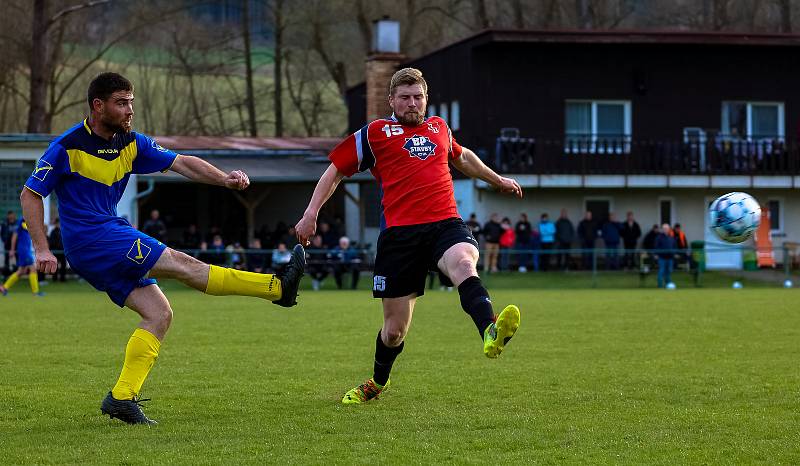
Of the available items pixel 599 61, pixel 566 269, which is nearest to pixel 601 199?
pixel 599 61

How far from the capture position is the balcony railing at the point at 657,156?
33031mm

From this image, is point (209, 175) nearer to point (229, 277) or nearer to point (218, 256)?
point (229, 277)

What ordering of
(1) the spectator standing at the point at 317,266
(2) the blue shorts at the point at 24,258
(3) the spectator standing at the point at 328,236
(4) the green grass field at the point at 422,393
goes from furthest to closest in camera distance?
(3) the spectator standing at the point at 328,236 → (1) the spectator standing at the point at 317,266 → (2) the blue shorts at the point at 24,258 → (4) the green grass field at the point at 422,393

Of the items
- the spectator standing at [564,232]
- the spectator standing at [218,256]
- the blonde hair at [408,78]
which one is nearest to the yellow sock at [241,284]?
the blonde hair at [408,78]

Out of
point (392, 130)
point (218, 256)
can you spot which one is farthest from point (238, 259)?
point (392, 130)

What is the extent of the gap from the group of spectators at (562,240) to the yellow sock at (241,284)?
1952 cm

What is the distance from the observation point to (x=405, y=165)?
7.74 meters

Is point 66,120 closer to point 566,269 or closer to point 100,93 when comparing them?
point 566,269

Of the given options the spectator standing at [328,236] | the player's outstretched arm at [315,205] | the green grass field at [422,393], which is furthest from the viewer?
the spectator standing at [328,236]

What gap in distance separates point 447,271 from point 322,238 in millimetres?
21488

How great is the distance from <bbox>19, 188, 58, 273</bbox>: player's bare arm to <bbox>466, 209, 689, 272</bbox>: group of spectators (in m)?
20.1

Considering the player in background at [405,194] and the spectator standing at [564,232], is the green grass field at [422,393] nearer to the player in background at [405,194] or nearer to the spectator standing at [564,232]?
the player in background at [405,194]

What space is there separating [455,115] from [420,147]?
2819 cm

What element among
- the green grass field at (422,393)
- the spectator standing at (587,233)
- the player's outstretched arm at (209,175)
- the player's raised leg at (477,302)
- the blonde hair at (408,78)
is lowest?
the green grass field at (422,393)
